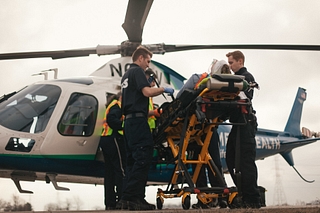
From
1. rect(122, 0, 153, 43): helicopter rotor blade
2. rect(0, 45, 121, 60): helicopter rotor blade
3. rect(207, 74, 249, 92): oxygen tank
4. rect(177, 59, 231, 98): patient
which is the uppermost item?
rect(122, 0, 153, 43): helicopter rotor blade

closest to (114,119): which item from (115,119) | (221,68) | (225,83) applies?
(115,119)

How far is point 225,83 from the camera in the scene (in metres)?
4.32

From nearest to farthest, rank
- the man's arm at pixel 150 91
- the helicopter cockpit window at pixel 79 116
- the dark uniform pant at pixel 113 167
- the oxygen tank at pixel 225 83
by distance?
the oxygen tank at pixel 225 83 < the man's arm at pixel 150 91 < the dark uniform pant at pixel 113 167 < the helicopter cockpit window at pixel 79 116

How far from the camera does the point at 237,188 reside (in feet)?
14.9

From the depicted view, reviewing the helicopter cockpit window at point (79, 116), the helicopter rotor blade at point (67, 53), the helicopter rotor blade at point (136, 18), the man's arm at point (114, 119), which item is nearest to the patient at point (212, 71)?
the man's arm at point (114, 119)

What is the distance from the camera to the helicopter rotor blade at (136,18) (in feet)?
21.9

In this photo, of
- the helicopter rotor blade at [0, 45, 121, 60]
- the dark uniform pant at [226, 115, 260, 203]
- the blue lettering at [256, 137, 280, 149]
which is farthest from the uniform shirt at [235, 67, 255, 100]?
the blue lettering at [256, 137, 280, 149]

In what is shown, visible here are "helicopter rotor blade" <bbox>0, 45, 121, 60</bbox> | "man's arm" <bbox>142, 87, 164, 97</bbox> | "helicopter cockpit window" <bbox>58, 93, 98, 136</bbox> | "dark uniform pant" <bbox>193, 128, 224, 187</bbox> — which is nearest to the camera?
"man's arm" <bbox>142, 87, 164, 97</bbox>

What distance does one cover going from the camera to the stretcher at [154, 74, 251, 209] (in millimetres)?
4363

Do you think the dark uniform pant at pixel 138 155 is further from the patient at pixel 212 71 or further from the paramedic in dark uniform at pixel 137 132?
the patient at pixel 212 71

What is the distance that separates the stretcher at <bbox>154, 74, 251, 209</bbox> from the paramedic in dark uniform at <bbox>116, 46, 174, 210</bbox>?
1.01ft

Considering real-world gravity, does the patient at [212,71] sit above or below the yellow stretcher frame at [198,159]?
above

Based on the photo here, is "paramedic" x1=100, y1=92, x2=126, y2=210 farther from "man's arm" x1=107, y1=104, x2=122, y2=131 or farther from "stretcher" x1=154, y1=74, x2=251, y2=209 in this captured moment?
"stretcher" x1=154, y1=74, x2=251, y2=209

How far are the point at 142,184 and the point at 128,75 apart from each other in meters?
1.17
